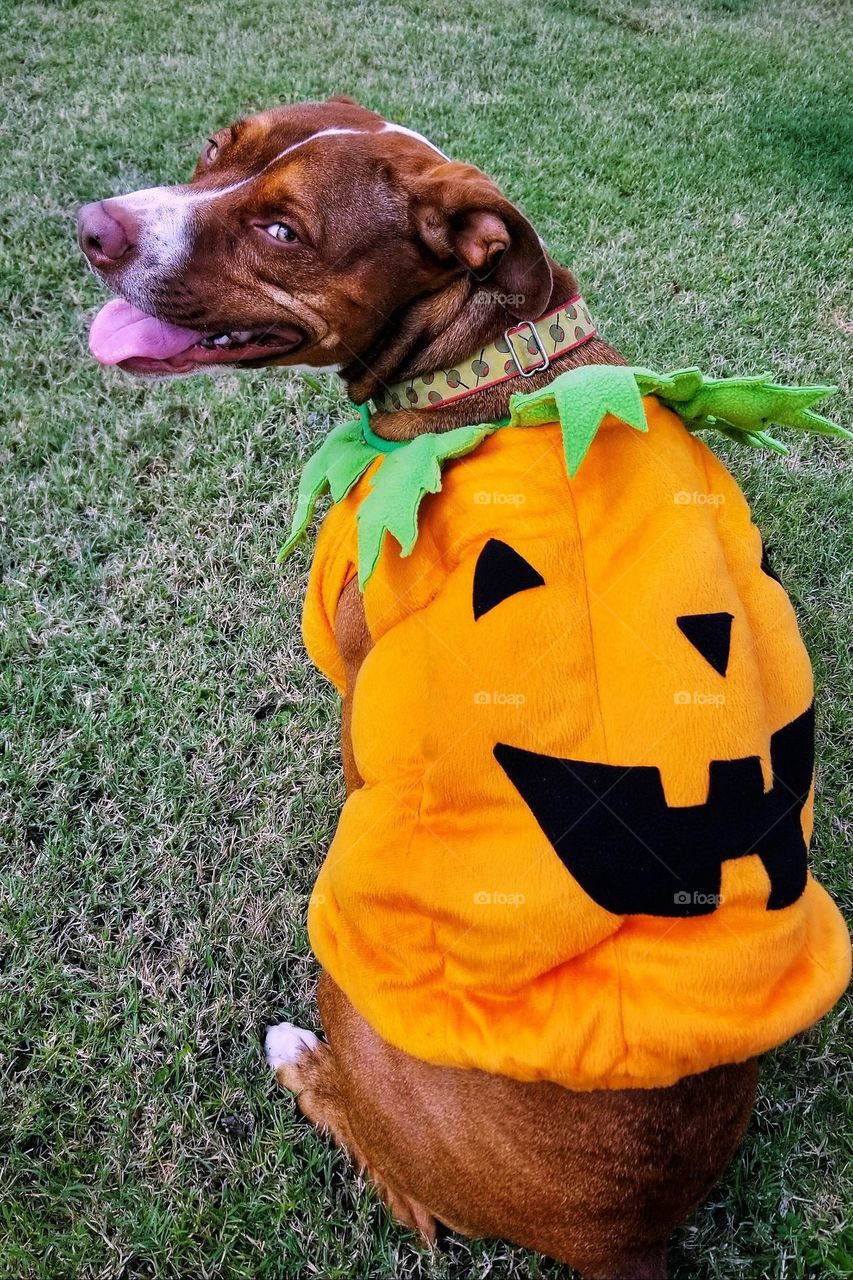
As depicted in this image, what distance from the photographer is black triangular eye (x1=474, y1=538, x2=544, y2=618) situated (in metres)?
1.89

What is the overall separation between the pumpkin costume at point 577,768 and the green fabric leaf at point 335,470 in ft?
1.31

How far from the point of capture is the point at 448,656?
1.93m

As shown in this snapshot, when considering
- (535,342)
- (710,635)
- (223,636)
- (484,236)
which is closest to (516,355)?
(535,342)

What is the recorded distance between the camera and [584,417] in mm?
1889

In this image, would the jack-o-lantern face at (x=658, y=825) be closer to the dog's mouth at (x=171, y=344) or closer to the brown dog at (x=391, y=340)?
the brown dog at (x=391, y=340)

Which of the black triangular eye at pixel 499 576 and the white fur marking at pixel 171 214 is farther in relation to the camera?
the white fur marking at pixel 171 214

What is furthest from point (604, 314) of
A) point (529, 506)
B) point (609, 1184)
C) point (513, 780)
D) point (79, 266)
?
point (609, 1184)

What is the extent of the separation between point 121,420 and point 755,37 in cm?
895

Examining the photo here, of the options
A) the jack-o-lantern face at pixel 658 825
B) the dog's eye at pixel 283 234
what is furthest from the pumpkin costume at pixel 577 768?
the dog's eye at pixel 283 234

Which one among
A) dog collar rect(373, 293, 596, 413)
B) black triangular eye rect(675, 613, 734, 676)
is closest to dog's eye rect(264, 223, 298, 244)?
dog collar rect(373, 293, 596, 413)

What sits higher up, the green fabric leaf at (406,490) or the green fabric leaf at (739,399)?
the green fabric leaf at (739,399)

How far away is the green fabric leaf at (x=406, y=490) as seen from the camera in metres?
2.00

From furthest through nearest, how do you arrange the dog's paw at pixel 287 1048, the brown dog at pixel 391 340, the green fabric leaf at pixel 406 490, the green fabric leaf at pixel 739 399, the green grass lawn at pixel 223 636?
the dog's paw at pixel 287 1048 < the green grass lawn at pixel 223 636 < the green fabric leaf at pixel 739 399 < the green fabric leaf at pixel 406 490 < the brown dog at pixel 391 340

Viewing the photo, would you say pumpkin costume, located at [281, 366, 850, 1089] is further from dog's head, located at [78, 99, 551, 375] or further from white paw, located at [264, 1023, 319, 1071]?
white paw, located at [264, 1023, 319, 1071]
